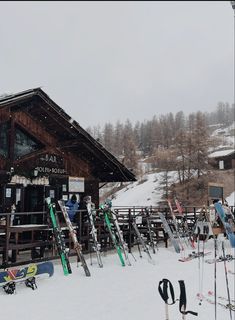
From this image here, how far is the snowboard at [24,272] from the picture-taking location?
5875 millimetres

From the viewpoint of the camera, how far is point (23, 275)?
6.18m

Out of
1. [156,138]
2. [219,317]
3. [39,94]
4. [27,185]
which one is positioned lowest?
[219,317]

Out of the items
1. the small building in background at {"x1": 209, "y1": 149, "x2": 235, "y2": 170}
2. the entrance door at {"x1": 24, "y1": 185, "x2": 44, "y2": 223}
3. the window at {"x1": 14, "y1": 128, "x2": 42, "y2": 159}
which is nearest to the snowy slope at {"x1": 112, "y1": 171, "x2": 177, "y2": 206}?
the small building in background at {"x1": 209, "y1": 149, "x2": 235, "y2": 170}

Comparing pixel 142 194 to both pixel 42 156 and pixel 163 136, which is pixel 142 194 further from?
pixel 163 136

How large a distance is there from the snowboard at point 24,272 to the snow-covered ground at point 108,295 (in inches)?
8.2

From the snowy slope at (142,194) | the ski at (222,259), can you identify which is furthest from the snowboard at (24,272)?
the snowy slope at (142,194)

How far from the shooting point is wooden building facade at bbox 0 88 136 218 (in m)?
10.5

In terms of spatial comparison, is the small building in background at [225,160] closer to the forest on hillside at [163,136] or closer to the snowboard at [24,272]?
the forest on hillside at [163,136]

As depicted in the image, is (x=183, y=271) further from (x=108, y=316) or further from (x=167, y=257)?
(x=108, y=316)

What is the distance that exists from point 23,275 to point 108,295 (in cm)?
165

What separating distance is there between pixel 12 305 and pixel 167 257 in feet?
19.1

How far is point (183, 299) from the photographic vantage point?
13.1 feet

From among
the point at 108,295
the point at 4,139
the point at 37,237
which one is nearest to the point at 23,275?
the point at 108,295

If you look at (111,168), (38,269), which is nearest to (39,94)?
(111,168)
